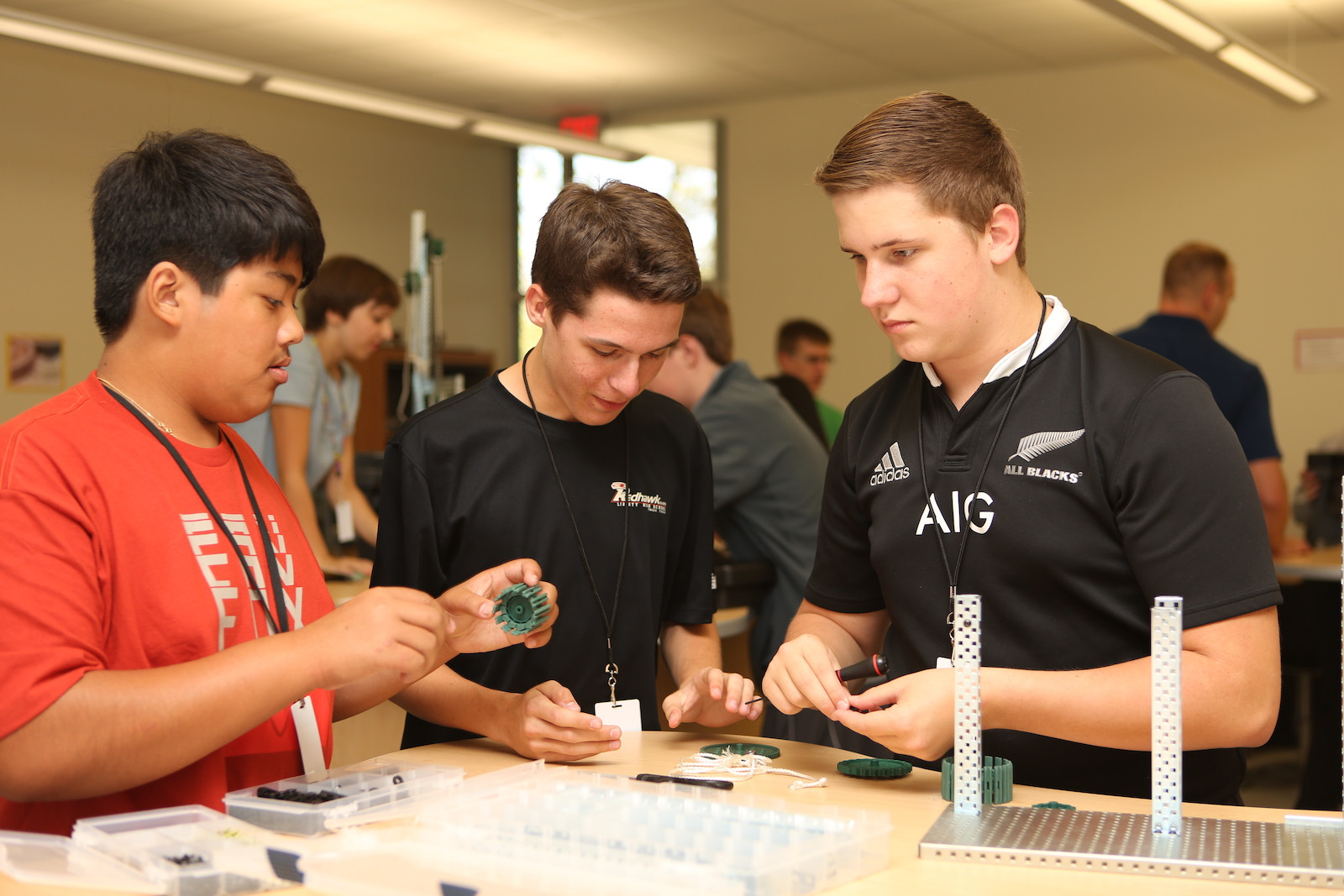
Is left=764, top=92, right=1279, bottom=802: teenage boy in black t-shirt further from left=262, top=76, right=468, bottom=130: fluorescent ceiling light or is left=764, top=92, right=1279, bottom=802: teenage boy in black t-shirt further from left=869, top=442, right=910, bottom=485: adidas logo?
left=262, top=76, right=468, bottom=130: fluorescent ceiling light

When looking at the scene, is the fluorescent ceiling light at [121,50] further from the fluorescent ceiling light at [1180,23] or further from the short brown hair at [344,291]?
the fluorescent ceiling light at [1180,23]

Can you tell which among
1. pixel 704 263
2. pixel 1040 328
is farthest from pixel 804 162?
pixel 1040 328

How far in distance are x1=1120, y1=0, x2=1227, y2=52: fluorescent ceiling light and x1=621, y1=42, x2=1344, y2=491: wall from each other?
1.57 metres

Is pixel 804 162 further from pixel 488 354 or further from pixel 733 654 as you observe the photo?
pixel 733 654

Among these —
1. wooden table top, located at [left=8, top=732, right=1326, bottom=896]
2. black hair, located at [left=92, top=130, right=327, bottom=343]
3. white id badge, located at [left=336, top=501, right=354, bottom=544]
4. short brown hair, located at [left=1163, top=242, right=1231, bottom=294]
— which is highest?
short brown hair, located at [left=1163, top=242, right=1231, bottom=294]

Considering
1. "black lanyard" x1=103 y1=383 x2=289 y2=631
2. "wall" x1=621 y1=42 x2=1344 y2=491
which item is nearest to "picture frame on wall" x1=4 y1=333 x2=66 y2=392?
"wall" x1=621 y1=42 x2=1344 y2=491

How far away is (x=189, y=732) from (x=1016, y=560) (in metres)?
0.98

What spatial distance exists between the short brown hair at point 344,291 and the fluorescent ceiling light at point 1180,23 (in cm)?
286

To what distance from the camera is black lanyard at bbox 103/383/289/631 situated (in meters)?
1.38

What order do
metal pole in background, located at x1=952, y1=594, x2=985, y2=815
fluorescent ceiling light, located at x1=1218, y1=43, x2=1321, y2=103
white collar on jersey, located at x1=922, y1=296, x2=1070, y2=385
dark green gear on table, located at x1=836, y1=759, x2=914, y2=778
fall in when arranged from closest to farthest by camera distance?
metal pole in background, located at x1=952, y1=594, x2=985, y2=815
dark green gear on table, located at x1=836, y1=759, x2=914, y2=778
white collar on jersey, located at x1=922, y1=296, x2=1070, y2=385
fluorescent ceiling light, located at x1=1218, y1=43, x2=1321, y2=103

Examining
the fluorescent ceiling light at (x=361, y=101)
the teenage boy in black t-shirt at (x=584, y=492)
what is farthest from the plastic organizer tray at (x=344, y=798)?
the fluorescent ceiling light at (x=361, y=101)

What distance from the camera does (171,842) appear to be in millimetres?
1113

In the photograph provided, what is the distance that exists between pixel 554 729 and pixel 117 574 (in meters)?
0.56

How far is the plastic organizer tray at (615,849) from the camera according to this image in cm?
102
